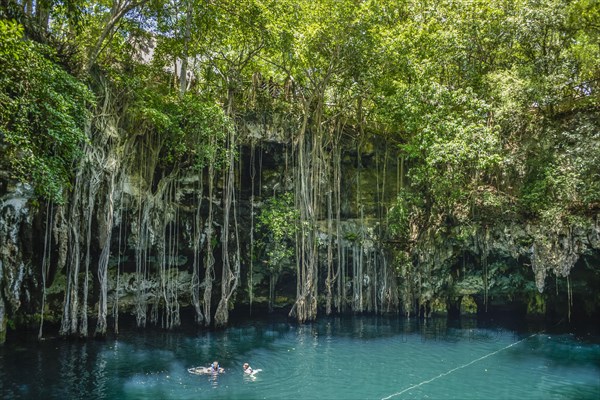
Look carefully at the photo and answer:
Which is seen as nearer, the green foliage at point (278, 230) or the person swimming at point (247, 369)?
the person swimming at point (247, 369)

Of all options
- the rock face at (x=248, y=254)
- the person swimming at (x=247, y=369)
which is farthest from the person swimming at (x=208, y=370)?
the rock face at (x=248, y=254)

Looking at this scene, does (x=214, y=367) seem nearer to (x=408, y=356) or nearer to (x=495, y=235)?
(x=408, y=356)

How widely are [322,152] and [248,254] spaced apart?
3.87 m

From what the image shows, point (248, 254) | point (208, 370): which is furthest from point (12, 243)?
point (248, 254)

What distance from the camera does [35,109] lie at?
6652mm

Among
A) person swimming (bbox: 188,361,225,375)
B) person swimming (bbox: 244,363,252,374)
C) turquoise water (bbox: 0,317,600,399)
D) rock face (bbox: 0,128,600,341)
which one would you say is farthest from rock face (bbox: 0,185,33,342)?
person swimming (bbox: 244,363,252,374)

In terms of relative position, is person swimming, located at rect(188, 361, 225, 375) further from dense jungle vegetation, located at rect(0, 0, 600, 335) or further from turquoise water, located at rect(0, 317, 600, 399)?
dense jungle vegetation, located at rect(0, 0, 600, 335)

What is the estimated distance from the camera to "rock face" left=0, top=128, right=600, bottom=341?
955 centimetres

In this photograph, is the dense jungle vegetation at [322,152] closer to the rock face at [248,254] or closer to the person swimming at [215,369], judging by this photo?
the rock face at [248,254]

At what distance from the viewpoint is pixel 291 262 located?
13734mm

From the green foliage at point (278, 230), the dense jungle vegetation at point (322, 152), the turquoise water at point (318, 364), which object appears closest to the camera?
the turquoise water at point (318, 364)

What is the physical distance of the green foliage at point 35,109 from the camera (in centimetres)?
582

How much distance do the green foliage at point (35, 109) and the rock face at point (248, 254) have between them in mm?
2152

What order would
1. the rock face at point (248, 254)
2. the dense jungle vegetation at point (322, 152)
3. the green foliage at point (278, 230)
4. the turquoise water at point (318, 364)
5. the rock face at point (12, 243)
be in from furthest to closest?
the green foliage at point (278, 230) < the dense jungle vegetation at point (322, 152) < the rock face at point (248, 254) < the rock face at point (12, 243) < the turquoise water at point (318, 364)
